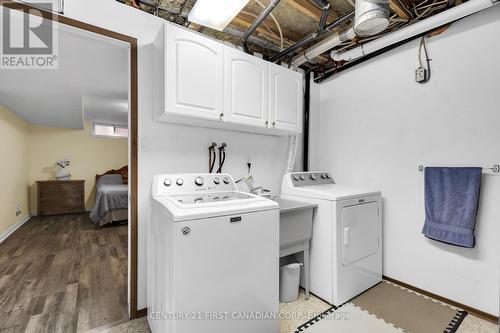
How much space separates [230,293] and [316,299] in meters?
1.08

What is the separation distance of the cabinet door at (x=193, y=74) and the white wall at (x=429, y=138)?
1.66 meters

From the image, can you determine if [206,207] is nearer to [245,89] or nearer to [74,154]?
[245,89]

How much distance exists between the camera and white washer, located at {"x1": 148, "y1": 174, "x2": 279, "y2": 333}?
121 centimetres

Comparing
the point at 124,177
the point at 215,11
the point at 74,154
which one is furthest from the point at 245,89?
the point at 74,154

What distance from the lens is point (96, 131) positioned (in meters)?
5.91

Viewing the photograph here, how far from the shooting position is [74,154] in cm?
570

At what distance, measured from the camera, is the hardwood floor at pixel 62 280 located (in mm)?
1749

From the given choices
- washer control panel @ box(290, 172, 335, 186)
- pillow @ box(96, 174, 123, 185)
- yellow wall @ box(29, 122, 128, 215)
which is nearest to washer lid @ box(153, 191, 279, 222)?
washer control panel @ box(290, 172, 335, 186)

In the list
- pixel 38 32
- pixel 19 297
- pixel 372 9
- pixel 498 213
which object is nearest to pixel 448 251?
pixel 498 213

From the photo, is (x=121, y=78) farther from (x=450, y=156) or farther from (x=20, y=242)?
(x=450, y=156)

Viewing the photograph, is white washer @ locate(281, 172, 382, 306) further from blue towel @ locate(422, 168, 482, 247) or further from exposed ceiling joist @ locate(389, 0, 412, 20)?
exposed ceiling joist @ locate(389, 0, 412, 20)

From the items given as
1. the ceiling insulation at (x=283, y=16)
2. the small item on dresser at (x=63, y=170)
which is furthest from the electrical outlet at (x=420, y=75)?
the small item on dresser at (x=63, y=170)

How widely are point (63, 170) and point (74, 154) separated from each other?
18.5 inches

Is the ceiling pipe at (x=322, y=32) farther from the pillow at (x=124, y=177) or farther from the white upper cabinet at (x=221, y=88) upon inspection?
the pillow at (x=124, y=177)
